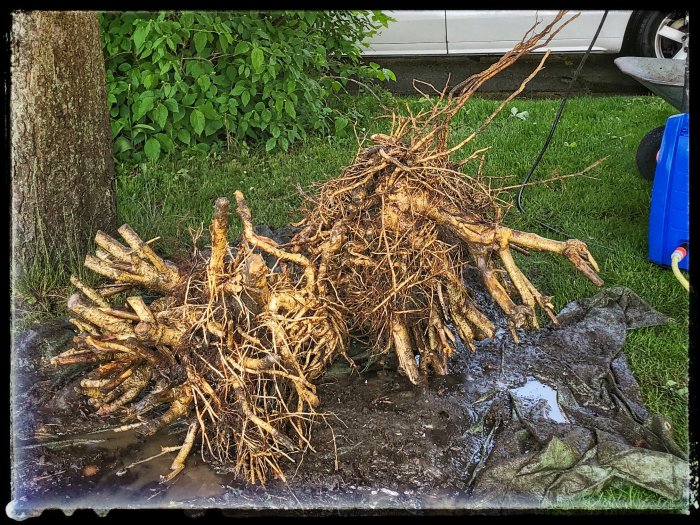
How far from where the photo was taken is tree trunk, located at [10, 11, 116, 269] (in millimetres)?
3936

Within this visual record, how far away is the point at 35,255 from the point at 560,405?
2.80 m

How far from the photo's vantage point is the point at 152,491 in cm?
278

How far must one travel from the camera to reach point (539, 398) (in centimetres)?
325

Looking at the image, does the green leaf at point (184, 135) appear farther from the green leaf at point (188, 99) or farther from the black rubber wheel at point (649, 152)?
the black rubber wheel at point (649, 152)

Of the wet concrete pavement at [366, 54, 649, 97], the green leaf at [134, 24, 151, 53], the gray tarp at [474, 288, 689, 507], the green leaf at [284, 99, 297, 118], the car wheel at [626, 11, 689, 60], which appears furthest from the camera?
the wet concrete pavement at [366, 54, 649, 97]

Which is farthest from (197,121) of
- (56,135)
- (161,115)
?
(56,135)

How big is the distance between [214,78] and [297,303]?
2943 millimetres

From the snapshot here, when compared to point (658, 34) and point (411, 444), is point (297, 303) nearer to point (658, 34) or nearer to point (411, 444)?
point (411, 444)

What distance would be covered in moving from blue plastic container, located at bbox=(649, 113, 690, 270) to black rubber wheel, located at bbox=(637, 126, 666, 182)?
1037 millimetres

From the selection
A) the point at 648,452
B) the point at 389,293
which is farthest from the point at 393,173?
the point at 648,452

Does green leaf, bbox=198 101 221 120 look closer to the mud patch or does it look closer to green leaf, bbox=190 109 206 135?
green leaf, bbox=190 109 206 135

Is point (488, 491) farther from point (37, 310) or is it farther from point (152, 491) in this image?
point (37, 310)

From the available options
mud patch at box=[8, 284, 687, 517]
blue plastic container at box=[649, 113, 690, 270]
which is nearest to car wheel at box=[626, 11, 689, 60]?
blue plastic container at box=[649, 113, 690, 270]

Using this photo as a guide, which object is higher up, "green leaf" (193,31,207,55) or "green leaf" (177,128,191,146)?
"green leaf" (193,31,207,55)
